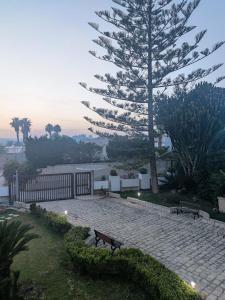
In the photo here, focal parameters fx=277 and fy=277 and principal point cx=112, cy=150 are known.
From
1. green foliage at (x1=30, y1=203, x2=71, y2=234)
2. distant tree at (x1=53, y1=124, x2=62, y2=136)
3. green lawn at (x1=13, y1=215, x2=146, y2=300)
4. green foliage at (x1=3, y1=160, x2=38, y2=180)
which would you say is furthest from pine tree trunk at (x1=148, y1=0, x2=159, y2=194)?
distant tree at (x1=53, y1=124, x2=62, y2=136)

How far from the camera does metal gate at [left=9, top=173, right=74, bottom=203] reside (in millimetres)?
15156

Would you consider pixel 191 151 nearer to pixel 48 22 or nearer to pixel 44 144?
pixel 48 22

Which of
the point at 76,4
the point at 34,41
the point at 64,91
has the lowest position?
the point at 64,91

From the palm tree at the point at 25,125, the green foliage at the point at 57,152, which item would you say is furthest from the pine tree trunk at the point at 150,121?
the palm tree at the point at 25,125

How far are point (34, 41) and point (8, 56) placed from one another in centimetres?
137

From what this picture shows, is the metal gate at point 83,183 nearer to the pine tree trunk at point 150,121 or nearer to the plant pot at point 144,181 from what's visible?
the plant pot at point 144,181

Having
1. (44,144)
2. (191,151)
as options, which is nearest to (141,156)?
(191,151)

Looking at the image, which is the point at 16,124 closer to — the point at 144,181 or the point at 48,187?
the point at 48,187

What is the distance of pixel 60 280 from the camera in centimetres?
648

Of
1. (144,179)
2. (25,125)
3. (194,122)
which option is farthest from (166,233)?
(25,125)

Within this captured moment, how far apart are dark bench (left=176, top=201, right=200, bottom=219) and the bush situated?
572 centimetres

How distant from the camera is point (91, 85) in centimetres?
1694

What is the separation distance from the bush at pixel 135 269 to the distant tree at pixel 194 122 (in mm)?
9811

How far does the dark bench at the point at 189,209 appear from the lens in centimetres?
1188
